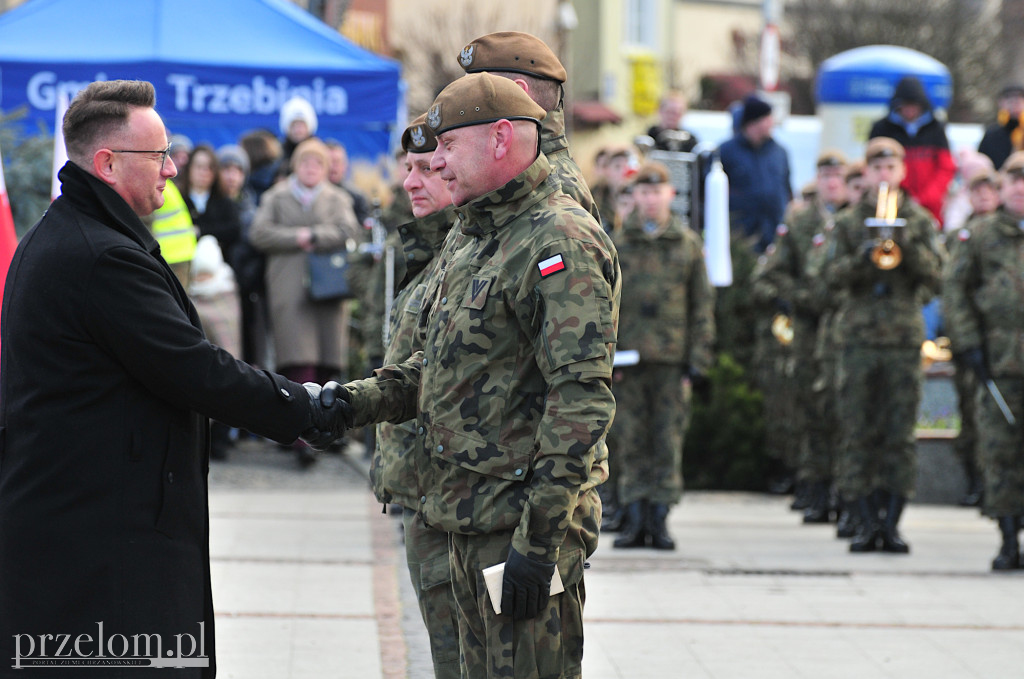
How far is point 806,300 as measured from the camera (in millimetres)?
10828

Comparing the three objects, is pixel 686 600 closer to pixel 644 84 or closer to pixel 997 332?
pixel 997 332

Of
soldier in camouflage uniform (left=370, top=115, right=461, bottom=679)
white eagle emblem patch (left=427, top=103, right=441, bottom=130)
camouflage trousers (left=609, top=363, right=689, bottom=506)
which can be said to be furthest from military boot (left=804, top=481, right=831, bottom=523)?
white eagle emblem patch (left=427, top=103, right=441, bottom=130)

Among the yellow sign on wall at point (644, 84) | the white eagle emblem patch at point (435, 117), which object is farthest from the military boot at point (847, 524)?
the yellow sign on wall at point (644, 84)

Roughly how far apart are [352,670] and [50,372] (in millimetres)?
2638

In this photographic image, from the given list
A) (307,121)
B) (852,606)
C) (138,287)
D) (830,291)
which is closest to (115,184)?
(138,287)

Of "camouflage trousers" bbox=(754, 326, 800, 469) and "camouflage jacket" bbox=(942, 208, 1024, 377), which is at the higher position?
"camouflage jacket" bbox=(942, 208, 1024, 377)

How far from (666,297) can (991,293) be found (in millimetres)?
1906

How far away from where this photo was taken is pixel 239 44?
548 inches

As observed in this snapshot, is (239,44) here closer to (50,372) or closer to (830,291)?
(830,291)

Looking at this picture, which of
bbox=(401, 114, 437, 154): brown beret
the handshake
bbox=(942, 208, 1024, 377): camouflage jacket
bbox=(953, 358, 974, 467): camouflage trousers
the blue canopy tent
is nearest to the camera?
the handshake

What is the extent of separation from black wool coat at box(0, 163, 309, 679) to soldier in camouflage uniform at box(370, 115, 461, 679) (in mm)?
916

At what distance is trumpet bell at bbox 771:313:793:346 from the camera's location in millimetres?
11305

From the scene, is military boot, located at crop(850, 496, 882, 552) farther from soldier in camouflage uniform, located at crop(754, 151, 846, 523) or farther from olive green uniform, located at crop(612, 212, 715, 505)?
soldier in camouflage uniform, located at crop(754, 151, 846, 523)

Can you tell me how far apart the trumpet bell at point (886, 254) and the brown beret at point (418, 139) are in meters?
4.39
